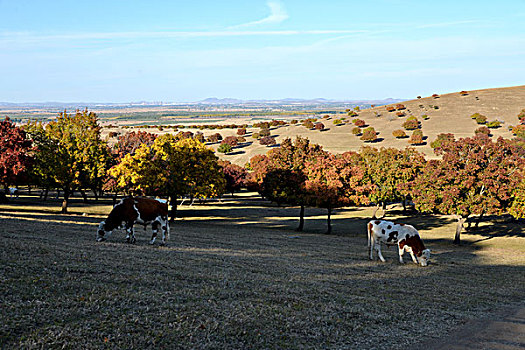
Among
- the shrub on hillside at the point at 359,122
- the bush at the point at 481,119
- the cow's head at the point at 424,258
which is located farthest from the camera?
the shrub on hillside at the point at 359,122

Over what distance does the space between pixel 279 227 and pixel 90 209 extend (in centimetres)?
2667

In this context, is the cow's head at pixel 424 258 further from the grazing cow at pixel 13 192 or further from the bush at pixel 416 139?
the bush at pixel 416 139

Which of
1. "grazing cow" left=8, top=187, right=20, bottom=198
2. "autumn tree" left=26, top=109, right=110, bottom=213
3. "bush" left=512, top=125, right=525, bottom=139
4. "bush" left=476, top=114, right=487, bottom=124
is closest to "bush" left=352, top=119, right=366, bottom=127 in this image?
"bush" left=476, top=114, right=487, bottom=124

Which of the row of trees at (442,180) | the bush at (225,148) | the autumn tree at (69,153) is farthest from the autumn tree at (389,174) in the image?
the bush at (225,148)

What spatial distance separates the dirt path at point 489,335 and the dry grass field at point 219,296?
0.42 metres

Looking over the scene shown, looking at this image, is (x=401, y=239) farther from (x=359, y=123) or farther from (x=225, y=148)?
(x=359, y=123)

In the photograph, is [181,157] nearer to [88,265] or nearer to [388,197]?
[388,197]

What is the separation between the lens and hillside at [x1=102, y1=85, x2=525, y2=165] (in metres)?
140

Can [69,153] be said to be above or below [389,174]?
above

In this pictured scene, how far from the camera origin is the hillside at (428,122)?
14050cm

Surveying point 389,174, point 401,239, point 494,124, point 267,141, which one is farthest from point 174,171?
point 494,124

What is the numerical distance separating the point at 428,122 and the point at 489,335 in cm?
15663

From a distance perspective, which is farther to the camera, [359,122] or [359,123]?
[359,122]

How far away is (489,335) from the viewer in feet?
48.7
